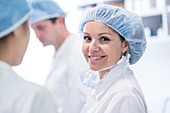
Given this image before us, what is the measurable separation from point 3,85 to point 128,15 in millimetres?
877

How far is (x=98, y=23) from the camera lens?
1.51 metres

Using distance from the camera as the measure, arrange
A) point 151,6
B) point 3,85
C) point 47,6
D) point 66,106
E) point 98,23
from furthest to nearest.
→ 1. point 151,6
2. point 47,6
3. point 66,106
4. point 98,23
5. point 3,85

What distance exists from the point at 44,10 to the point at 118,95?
41.8 inches

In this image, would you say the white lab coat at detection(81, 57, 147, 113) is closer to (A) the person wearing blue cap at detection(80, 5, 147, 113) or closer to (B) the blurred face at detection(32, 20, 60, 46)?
(A) the person wearing blue cap at detection(80, 5, 147, 113)

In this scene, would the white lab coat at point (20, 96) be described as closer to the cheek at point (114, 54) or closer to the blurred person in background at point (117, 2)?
the cheek at point (114, 54)

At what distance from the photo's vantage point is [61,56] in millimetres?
2199

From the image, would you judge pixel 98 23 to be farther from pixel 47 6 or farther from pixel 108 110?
pixel 47 6

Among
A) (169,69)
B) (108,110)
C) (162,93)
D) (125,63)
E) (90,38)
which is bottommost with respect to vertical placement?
(162,93)

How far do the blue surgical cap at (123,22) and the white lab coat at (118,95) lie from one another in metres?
0.13

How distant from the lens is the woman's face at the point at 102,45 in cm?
149

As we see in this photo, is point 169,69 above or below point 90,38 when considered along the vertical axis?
below

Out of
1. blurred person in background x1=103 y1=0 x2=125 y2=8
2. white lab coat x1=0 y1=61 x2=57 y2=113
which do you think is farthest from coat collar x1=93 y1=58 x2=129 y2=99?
blurred person in background x1=103 y1=0 x2=125 y2=8

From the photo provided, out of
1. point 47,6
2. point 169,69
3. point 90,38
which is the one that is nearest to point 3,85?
point 90,38

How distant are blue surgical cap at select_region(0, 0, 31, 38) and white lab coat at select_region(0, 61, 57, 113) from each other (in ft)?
0.34
